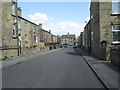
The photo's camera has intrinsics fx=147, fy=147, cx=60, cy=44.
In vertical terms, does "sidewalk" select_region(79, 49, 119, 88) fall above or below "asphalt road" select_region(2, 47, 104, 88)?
above

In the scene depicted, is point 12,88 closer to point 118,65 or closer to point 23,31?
point 118,65

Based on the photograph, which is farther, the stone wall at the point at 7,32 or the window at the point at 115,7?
the stone wall at the point at 7,32

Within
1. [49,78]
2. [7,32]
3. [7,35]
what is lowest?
[49,78]

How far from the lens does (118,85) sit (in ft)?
19.7

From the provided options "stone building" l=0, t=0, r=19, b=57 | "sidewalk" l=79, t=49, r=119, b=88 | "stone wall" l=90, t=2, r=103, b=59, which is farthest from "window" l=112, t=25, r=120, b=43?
"stone building" l=0, t=0, r=19, b=57

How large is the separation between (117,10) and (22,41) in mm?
20474

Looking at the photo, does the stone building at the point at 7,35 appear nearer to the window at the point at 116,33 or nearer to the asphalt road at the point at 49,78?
the asphalt road at the point at 49,78

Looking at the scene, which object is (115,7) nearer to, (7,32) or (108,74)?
(108,74)

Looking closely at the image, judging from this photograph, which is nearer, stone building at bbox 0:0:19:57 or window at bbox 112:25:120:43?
window at bbox 112:25:120:43

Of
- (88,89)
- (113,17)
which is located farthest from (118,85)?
(113,17)

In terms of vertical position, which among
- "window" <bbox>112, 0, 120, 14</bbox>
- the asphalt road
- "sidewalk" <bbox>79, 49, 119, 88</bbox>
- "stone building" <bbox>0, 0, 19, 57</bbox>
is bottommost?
the asphalt road

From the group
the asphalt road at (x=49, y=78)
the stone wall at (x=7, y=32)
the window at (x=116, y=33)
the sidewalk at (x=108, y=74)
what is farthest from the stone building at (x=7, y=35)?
the window at (x=116, y=33)

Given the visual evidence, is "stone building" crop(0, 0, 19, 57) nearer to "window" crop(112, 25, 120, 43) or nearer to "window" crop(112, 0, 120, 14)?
"window" crop(112, 25, 120, 43)

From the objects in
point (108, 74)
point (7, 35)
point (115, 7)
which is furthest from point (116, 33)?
point (7, 35)
